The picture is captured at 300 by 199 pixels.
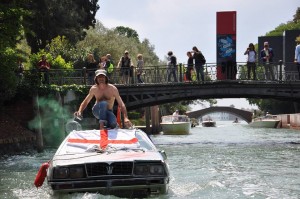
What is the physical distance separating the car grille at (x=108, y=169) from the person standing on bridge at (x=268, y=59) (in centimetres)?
2133

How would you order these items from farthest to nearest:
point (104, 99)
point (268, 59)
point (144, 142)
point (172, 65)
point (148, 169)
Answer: point (172, 65) < point (268, 59) < point (104, 99) < point (144, 142) < point (148, 169)

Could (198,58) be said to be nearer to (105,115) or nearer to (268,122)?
(105,115)

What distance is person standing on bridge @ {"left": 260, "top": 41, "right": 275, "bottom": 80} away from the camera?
102 ft

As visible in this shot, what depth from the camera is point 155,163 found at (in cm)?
1011

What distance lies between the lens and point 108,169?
10.0 metres

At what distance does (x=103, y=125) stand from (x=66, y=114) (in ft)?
58.6

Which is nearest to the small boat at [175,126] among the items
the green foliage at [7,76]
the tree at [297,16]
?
the green foliage at [7,76]

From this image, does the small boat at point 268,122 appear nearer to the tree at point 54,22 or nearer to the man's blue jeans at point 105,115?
the tree at point 54,22

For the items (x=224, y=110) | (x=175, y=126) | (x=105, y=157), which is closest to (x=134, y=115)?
(x=175, y=126)

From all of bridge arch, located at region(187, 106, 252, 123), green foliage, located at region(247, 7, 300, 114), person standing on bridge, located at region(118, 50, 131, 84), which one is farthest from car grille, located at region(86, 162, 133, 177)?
bridge arch, located at region(187, 106, 252, 123)

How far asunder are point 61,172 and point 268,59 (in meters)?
22.7

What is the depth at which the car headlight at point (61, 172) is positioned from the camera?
9961mm

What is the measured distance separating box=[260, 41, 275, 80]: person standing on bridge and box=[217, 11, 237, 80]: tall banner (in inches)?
61.2

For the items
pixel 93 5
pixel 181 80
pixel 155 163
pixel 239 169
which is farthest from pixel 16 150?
pixel 93 5
